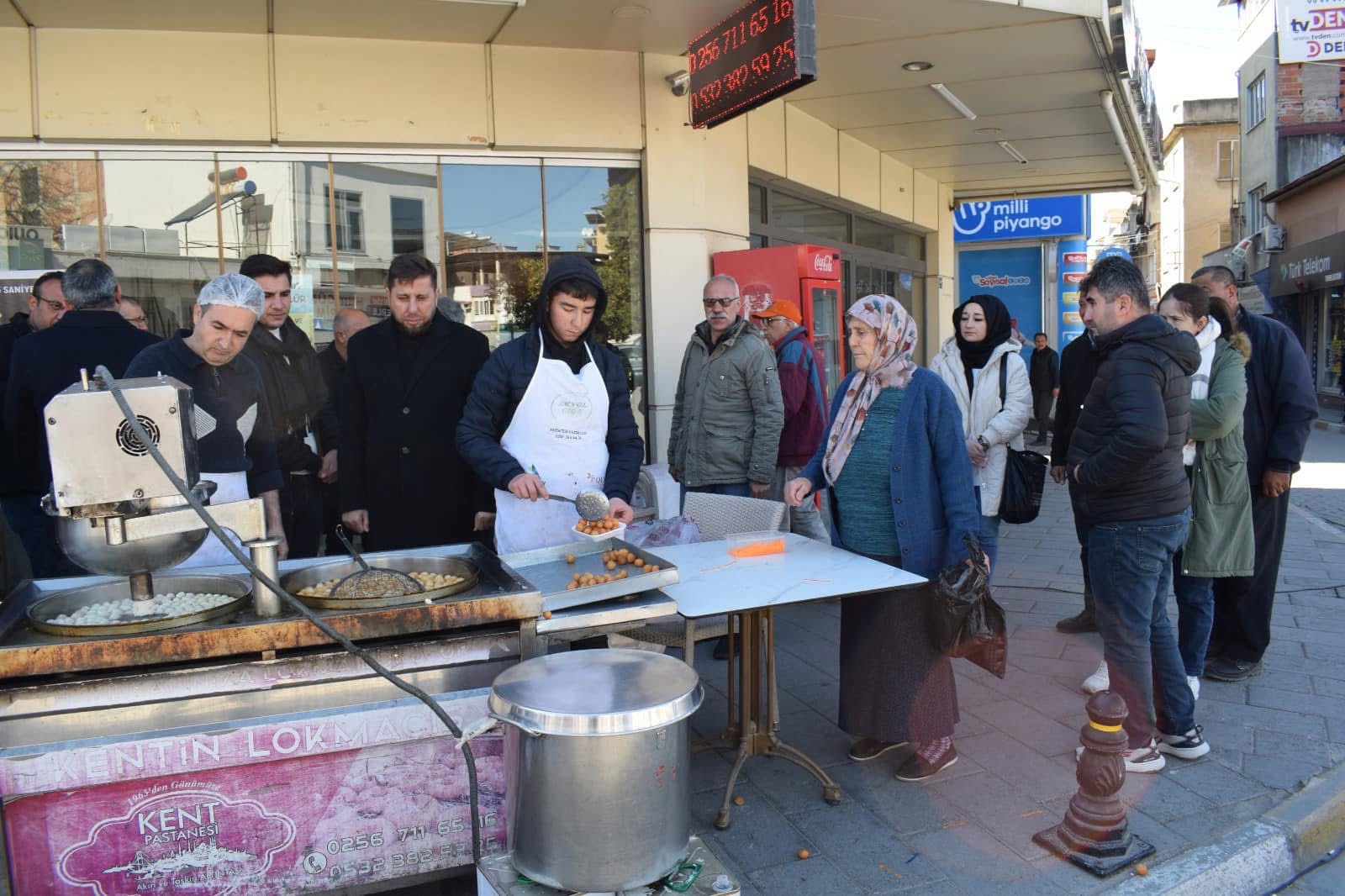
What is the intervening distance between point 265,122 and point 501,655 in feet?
16.6

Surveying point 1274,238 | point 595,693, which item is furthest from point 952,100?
point 1274,238

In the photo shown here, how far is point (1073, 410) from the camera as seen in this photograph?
5.62 metres

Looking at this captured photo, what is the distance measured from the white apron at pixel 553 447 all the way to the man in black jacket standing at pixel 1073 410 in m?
2.89

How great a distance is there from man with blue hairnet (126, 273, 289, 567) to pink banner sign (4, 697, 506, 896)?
0.94 meters

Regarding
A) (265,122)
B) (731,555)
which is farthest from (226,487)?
(265,122)

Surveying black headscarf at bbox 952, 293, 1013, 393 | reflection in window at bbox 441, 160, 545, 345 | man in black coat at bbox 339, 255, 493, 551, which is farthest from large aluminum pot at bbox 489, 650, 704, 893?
reflection in window at bbox 441, 160, 545, 345

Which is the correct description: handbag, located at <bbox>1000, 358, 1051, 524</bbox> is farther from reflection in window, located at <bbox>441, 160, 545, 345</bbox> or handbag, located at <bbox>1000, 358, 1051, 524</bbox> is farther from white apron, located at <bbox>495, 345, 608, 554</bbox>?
reflection in window, located at <bbox>441, 160, 545, 345</bbox>

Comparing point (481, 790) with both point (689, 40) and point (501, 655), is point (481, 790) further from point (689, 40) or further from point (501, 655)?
point (689, 40)

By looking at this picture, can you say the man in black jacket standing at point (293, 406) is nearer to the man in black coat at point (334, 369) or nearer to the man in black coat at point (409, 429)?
the man in black coat at point (334, 369)

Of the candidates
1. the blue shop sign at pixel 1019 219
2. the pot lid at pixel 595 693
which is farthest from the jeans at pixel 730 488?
the blue shop sign at pixel 1019 219

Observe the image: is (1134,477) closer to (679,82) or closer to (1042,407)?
(679,82)

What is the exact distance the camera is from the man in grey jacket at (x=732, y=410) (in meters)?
5.41

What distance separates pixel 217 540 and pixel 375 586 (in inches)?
36.4

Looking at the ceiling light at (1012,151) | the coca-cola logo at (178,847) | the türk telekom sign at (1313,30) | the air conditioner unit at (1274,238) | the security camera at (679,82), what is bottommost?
the coca-cola logo at (178,847)
